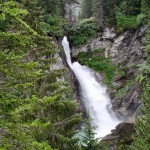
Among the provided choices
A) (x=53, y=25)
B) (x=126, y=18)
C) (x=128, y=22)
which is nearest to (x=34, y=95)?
(x=53, y=25)

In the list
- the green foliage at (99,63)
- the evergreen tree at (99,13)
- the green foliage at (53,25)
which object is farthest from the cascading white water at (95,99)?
the evergreen tree at (99,13)

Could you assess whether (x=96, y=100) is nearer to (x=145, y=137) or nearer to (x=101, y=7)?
(x=101, y=7)

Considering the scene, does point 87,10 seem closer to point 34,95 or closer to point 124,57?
point 124,57

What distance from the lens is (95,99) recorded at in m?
33.4

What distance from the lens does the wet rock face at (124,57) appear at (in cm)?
3137

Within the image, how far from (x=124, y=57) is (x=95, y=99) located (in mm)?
7611

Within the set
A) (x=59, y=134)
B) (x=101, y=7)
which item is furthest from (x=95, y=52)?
(x=59, y=134)

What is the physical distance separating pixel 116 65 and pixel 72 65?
19.0ft

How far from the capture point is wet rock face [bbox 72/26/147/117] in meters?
31.4

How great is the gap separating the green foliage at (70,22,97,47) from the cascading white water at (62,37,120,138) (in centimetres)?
199

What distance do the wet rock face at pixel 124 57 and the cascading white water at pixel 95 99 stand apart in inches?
36.8

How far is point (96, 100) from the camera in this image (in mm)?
33250

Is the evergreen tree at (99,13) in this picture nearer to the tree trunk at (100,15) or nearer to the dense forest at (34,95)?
the tree trunk at (100,15)

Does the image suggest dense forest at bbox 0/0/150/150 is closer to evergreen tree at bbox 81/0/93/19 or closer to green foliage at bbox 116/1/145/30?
green foliage at bbox 116/1/145/30
